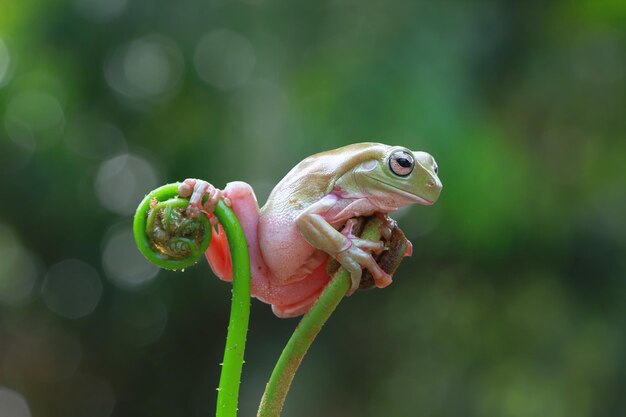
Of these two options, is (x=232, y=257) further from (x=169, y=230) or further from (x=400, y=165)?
(x=400, y=165)

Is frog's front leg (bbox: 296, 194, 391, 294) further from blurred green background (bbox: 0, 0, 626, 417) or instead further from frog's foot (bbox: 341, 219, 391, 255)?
blurred green background (bbox: 0, 0, 626, 417)

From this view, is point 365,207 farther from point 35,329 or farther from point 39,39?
point 35,329

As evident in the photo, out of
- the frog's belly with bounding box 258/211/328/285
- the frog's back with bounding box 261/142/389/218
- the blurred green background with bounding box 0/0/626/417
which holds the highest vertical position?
the frog's back with bounding box 261/142/389/218

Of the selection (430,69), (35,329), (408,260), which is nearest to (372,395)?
(408,260)

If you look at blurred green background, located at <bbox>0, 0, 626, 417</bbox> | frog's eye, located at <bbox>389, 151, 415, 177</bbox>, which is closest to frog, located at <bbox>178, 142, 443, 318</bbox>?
frog's eye, located at <bbox>389, 151, 415, 177</bbox>

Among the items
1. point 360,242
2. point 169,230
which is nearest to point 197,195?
point 169,230

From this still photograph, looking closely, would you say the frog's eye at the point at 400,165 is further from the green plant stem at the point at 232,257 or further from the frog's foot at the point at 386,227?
the green plant stem at the point at 232,257
